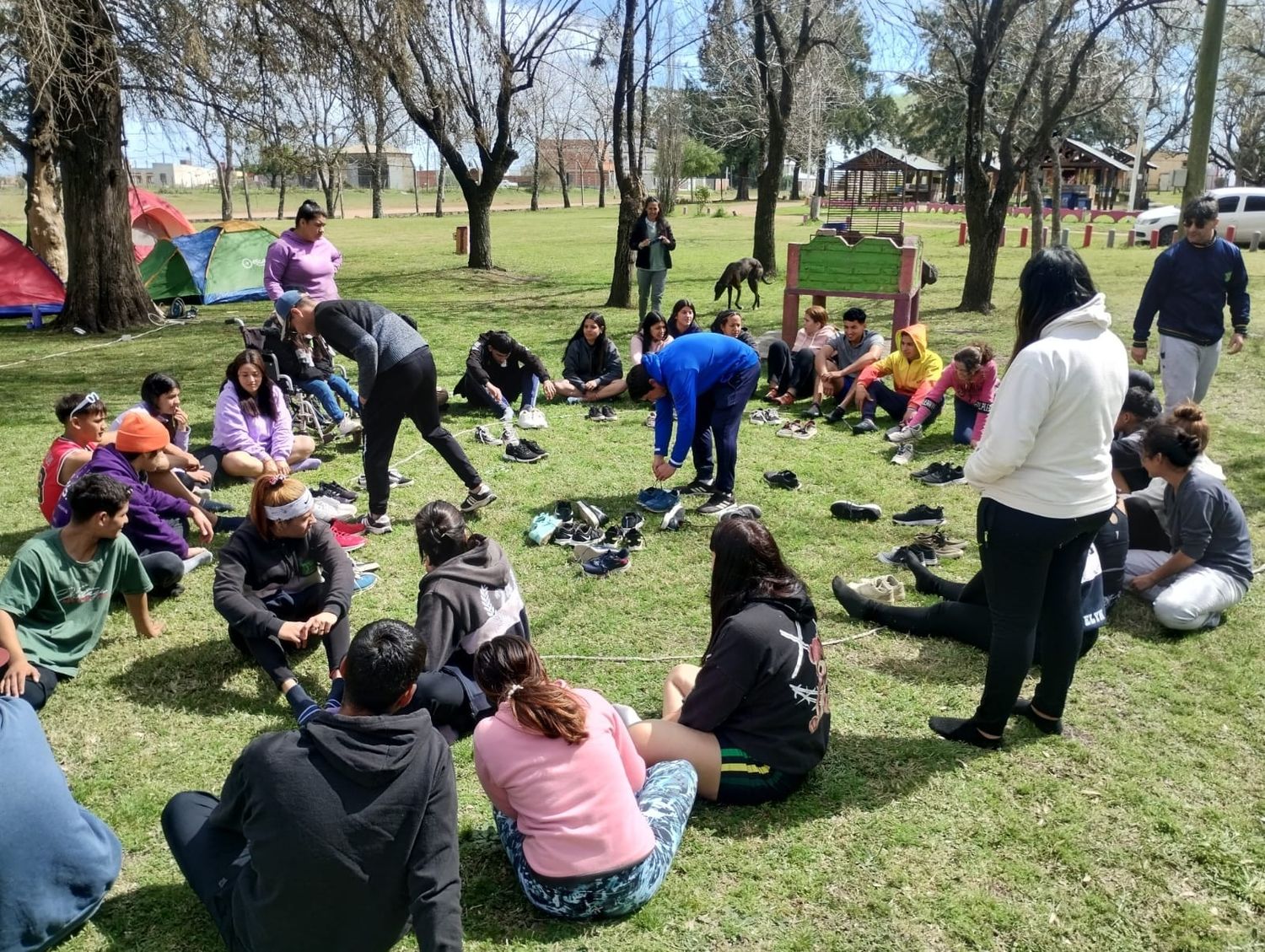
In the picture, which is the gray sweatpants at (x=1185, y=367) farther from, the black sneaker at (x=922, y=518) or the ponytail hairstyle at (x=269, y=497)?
the ponytail hairstyle at (x=269, y=497)

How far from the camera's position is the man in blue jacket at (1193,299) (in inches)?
253

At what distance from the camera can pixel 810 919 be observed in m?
2.85

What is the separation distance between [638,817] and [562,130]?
6235cm

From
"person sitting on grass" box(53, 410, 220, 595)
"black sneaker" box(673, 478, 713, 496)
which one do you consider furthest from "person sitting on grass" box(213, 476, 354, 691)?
"black sneaker" box(673, 478, 713, 496)

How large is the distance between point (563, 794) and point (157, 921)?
4.41 feet

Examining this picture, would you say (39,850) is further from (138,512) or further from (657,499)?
(657,499)

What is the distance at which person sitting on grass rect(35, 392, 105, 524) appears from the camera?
5.10 meters

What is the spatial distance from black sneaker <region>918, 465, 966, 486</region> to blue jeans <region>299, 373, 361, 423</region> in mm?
4720

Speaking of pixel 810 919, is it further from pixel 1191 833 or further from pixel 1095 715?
pixel 1095 715

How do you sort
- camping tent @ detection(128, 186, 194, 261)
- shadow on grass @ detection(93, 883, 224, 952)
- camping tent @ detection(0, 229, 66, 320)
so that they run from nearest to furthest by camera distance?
1. shadow on grass @ detection(93, 883, 224, 952)
2. camping tent @ detection(0, 229, 66, 320)
3. camping tent @ detection(128, 186, 194, 261)

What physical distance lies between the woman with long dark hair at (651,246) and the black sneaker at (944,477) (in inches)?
233

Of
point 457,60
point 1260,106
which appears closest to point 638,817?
point 457,60

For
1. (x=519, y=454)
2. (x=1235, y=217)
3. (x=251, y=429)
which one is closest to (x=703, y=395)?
(x=519, y=454)

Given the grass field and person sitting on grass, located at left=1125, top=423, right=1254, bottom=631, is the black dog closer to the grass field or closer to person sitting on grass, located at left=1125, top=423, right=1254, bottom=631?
the grass field
